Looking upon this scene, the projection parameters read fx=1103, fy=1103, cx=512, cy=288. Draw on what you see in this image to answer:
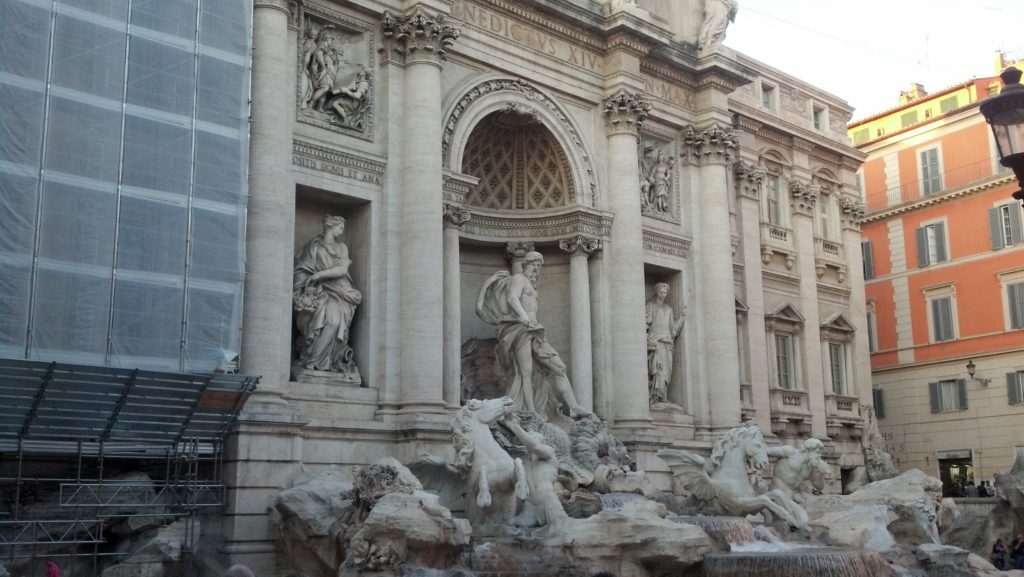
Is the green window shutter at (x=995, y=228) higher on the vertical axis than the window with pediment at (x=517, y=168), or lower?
higher

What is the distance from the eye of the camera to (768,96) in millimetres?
30797

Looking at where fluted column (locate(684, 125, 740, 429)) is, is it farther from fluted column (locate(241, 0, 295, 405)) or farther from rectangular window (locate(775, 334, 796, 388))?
fluted column (locate(241, 0, 295, 405))

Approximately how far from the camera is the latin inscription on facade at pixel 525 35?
21.4 metres

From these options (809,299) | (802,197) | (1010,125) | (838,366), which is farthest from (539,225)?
(1010,125)

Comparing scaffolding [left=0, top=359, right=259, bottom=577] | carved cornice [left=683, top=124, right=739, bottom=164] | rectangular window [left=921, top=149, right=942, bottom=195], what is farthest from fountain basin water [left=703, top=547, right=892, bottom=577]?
rectangular window [left=921, top=149, right=942, bottom=195]

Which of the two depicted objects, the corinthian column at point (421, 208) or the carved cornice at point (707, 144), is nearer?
the corinthian column at point (421, 208)

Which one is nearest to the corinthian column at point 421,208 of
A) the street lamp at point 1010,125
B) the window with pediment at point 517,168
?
the window with pediment at point 517,168

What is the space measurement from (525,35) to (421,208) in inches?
210

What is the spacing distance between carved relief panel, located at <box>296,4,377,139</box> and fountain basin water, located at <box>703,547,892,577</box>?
942cm

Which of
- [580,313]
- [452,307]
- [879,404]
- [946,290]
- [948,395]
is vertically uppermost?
[946,290]

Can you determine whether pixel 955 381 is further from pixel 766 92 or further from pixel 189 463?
pixel 189 463

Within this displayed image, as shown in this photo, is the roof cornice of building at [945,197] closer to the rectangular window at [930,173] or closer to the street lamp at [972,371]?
the rectangular window at [930,173]

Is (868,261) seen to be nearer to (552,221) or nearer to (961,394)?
(961,394)

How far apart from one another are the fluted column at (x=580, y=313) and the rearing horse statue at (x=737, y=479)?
3.44 meters
